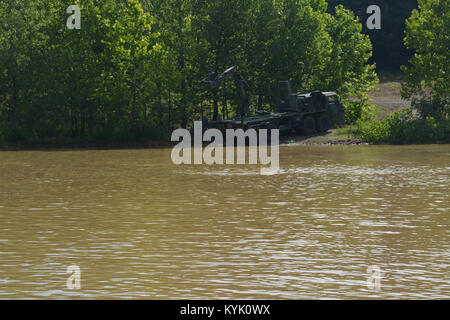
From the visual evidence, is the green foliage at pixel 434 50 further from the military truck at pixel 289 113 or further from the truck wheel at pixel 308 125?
the truck wheel at pixel 308 125

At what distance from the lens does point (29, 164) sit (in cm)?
3491

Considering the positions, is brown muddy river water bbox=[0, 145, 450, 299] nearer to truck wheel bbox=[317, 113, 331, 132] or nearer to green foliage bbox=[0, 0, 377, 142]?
green foliage bbox=[0, 0, 377, 142]

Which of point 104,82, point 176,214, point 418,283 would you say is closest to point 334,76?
point 104,82

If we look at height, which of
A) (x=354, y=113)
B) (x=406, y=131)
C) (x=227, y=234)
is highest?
(x=354, y=113)

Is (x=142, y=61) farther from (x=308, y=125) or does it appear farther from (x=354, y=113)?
(x=354, y=113)

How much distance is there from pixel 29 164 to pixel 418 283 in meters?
26.3

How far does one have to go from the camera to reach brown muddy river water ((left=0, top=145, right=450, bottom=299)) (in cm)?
1108

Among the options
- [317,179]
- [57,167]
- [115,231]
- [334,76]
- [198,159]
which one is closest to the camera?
[115,231]

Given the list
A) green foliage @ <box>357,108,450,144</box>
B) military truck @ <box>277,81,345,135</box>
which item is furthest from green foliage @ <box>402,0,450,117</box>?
military truck @ <box>277,81,345,135</box>

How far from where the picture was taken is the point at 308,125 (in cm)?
5084

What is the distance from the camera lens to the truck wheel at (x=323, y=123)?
51469mm

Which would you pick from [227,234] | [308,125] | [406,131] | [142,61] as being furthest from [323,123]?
[227,234]

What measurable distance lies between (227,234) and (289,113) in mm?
35621
